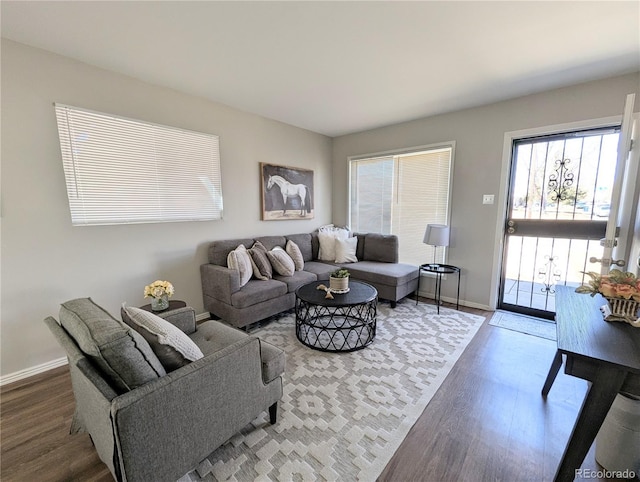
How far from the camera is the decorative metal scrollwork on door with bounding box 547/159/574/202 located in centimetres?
278

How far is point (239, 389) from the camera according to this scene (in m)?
1.30

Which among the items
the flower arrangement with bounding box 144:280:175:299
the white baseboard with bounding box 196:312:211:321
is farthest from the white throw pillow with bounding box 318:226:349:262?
the flower arrangement with bounding box 144:280:175:299

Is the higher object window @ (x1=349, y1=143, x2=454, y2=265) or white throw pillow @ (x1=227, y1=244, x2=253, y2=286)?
window @ (x1=349, y1=143, x2=454, y2=265)

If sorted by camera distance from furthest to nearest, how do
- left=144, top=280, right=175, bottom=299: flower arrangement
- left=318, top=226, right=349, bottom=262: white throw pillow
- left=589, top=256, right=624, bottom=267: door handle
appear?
A: 1. left=318, top=226, right=349, bottom=262: white throw pillow
2. left=144, top=280, right=175, bottom=299: flower arrangement
3. left=589, top=256, right=624, bottom=267: door handle

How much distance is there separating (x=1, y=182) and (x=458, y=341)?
3984mm

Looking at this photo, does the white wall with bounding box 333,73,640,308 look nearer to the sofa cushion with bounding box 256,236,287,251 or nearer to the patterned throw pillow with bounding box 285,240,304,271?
the patterned throw pillow with bounding box 285,240,304,271

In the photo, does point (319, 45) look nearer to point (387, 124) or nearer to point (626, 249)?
point (387, 124)

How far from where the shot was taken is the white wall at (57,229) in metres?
1.94

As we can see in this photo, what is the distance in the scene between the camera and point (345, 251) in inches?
154

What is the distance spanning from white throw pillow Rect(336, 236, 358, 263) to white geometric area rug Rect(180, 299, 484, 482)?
1.28m

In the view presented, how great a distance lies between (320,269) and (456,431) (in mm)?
2334

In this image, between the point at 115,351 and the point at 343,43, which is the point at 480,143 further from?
the point at 115,351

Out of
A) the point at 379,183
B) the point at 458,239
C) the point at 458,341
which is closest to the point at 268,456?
Answer: the point at 458,341

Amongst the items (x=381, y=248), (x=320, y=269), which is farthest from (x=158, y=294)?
(x=381, y=248)
